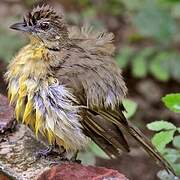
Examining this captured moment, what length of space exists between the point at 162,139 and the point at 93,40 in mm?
884

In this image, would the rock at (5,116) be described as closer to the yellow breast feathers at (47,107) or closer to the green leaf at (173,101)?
the yellow breast feathers at (47,107)

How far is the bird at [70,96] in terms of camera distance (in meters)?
3.74

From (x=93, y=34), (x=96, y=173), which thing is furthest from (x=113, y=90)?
(x=96, y=173)

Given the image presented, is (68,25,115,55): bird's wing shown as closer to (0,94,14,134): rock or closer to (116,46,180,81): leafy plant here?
(0,94,14,134): rock

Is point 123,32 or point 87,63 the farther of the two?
point 123,32

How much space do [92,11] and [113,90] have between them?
428cm

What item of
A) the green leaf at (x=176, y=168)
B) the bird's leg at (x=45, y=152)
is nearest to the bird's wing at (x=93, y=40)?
the bird's leg at (x=45, y=152)

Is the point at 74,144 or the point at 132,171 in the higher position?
the point at 74,144

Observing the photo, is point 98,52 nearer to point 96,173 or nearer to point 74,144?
point 74,144

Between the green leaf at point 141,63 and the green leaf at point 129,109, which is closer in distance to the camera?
the green leaf at point 129,109

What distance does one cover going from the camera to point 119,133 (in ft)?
12.5

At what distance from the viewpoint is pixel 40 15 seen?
4043 mm

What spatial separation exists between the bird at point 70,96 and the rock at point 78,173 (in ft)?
1.57

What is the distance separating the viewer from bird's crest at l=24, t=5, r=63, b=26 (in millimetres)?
4027
